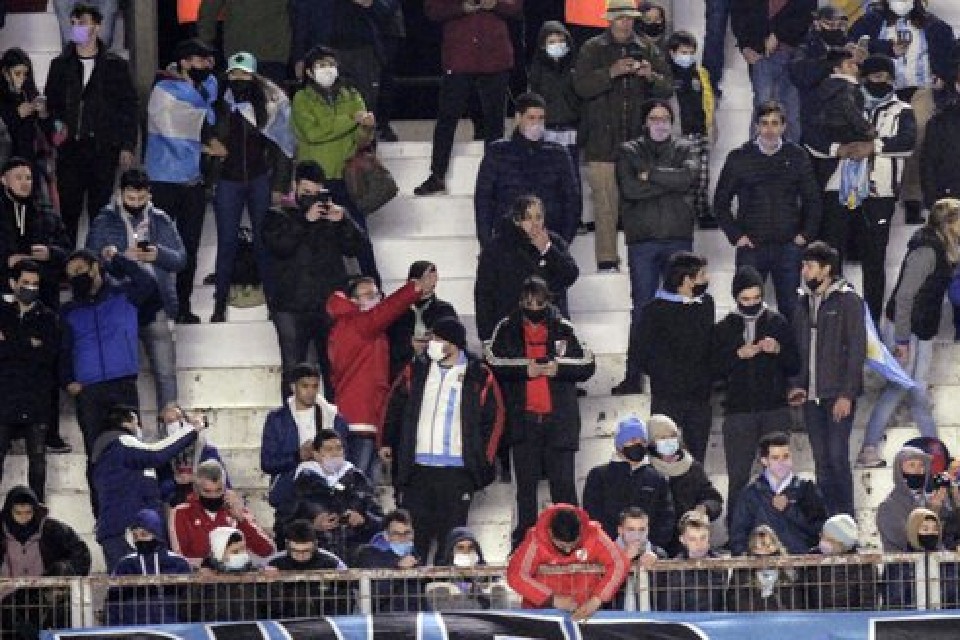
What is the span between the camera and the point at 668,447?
85.5 ft

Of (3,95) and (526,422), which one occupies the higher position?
(3,95)

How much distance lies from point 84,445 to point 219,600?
12.0ft

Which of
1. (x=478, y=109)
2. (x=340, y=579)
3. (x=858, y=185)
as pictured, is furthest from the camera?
(x=478, y=109)

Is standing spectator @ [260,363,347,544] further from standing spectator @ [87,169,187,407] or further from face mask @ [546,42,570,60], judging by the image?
face mask @ [546,42,570,60]

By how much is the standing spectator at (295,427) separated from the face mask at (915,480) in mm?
3223

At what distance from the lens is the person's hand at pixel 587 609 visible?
23.5m

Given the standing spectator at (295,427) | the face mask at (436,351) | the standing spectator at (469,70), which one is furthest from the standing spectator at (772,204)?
the standing spectator at (295,427)

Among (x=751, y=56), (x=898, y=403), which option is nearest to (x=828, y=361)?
(x=898, y=403)

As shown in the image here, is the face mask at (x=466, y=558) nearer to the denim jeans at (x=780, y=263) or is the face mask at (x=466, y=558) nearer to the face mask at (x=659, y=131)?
the denim jeans at (x=780, y=263)

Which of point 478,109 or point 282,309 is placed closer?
point 282,309

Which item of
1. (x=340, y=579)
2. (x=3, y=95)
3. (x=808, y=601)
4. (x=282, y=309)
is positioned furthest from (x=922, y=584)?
(x=3, y=95)

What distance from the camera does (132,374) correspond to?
27172mm

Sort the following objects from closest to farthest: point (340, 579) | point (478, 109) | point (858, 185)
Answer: point (340, 579), point (858, 185), point (478, 109)

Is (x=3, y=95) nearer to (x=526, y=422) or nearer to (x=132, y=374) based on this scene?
(x=132, y=374)
